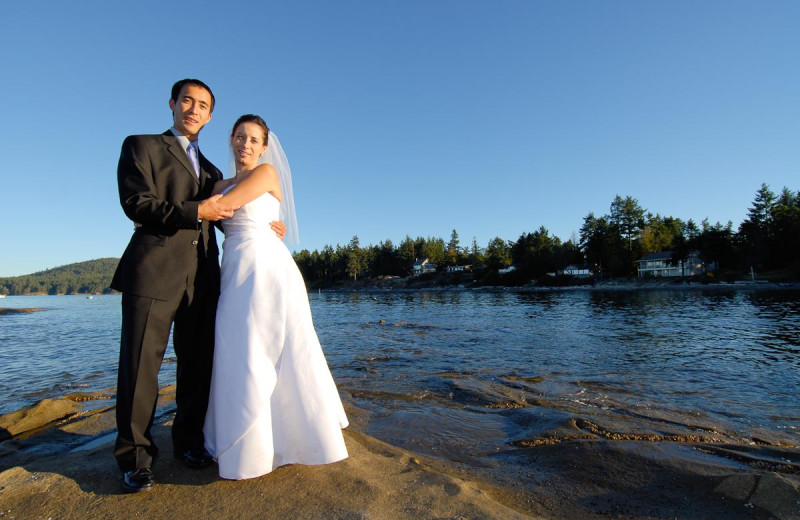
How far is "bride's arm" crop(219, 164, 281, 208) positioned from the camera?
2908 millimetres

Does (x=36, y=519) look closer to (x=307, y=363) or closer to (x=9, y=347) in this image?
(x=307, y=363)

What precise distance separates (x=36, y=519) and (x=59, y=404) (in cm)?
462

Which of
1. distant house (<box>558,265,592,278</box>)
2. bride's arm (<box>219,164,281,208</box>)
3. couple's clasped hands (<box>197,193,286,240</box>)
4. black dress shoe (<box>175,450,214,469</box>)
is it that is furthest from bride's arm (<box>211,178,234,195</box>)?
distant house (<box>558,265,592,278</box>)

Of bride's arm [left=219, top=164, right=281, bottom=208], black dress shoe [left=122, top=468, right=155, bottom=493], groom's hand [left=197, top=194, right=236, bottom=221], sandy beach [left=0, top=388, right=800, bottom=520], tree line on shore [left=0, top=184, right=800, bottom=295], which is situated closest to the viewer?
sandy beach [left=0, top=388, right=800, bottom=520]

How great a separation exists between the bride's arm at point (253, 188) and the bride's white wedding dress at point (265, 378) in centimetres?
28

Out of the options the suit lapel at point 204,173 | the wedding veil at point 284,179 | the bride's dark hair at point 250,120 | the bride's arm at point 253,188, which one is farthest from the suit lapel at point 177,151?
the wedding veil at point 284,179

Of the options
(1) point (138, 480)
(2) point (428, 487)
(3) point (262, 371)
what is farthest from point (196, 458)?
(2) point (428, 487)

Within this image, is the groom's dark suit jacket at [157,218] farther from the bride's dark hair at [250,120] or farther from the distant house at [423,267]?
the distant house at [423,267]

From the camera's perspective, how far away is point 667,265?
78.9 metres

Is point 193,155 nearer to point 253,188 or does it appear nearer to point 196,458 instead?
point 253,188

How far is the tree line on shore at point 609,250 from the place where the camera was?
65.2m

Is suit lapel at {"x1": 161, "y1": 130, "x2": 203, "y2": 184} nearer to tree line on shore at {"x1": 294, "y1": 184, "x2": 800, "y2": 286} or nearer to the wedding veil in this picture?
the wedding veil

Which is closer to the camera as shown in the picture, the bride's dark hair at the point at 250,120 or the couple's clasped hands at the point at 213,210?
the couple's clasped hands at the point at 213,210

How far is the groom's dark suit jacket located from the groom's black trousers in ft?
0.39
